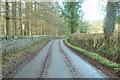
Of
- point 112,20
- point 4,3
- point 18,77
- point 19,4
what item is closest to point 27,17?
point 19,4

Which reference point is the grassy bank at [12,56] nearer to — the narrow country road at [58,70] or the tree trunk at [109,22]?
the narrow country road at [58,70]

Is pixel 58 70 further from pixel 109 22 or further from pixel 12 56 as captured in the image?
pixel 109 22

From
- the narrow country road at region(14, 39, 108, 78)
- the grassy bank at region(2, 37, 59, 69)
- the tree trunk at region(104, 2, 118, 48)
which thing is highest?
the tree trunk at region(104, 2, 118, 48)

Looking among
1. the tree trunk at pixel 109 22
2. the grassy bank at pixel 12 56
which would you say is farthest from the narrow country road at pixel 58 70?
the tree trunk at pixel 109 22

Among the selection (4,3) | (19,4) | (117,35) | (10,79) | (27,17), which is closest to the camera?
(10,79)

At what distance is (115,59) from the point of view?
23.9 ft

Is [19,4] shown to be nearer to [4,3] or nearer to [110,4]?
[4,3]

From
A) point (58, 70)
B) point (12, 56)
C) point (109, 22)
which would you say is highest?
point (109, 22)

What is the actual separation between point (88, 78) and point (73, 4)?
2712cm

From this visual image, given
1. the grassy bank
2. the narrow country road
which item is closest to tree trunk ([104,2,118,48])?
the narrow country road

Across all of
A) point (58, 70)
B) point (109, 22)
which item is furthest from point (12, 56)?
point (109, 22)

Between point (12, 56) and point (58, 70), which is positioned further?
point (12, 56)

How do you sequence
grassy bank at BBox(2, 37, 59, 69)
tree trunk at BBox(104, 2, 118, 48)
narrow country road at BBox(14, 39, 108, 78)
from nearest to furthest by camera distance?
narrow country road at BBox(14, 39, 108, 78) → grassy bank at BBox(2, 37, 59, 69) → tree trunk at BBox(104, 2, 118, 48)

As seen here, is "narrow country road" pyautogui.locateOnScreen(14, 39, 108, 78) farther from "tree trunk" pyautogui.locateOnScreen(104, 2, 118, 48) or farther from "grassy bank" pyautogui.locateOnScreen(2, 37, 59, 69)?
"tree trunk" pyautogui.locateOnScreen(104, 2, 118, 48)
